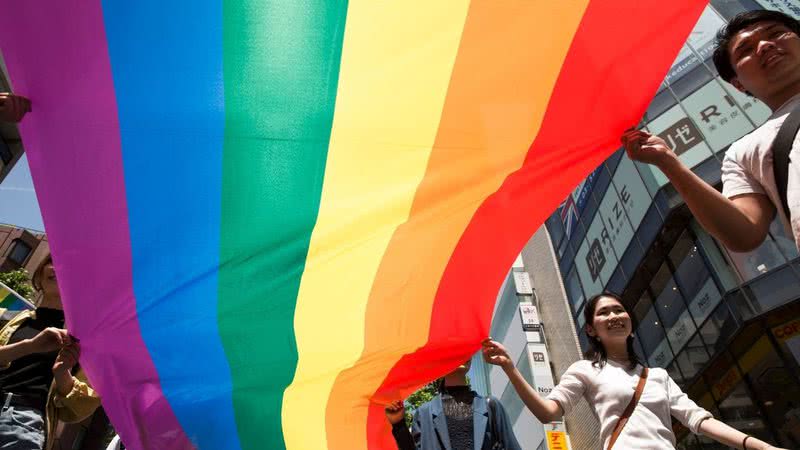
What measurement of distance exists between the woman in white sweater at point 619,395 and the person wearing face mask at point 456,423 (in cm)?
50

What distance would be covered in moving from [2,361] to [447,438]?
6.91 feet

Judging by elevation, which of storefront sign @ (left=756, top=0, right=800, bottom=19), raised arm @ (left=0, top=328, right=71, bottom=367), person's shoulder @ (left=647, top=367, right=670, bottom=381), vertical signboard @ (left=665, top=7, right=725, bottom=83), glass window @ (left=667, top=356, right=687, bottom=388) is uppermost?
vertical signboard @ (left=665, top=7, right=725, bottom=83)

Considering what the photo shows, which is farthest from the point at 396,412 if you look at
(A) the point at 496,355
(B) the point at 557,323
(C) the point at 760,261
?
(B) the point at 557,323

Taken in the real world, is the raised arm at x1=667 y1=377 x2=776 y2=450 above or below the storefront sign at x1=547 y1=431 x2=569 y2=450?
below

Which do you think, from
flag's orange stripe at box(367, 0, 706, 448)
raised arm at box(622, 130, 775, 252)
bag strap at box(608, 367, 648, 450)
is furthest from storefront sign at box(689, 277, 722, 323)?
raised arm at box(622, 130, 775, 252)

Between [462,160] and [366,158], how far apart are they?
37cm

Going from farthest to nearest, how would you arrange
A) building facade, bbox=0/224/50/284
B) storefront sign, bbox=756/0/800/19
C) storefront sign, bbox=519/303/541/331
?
building facade, bbox=0/224/50/284
storefront sign, bbox=519/303/541/331
storefront sign, bbox=756/0/800/19

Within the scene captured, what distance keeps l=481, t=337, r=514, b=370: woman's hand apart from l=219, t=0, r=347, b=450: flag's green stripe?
35.5 inches

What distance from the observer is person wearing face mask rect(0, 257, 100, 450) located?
2045 millimetres

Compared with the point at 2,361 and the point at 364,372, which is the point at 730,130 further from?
the point at 2,361

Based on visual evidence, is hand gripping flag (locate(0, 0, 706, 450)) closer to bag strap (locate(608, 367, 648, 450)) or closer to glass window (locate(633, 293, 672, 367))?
bag strap (locate(608, 367, 648, 450))

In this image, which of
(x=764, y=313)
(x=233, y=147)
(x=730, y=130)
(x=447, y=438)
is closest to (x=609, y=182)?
(x=730, y=130)

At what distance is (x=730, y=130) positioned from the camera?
11.1 meters

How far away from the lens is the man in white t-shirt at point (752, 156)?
1.20 meters
